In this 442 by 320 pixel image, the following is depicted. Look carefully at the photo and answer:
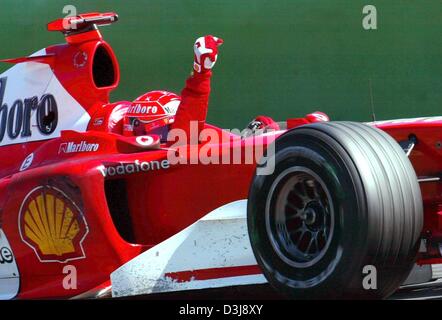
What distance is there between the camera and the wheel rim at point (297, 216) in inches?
128

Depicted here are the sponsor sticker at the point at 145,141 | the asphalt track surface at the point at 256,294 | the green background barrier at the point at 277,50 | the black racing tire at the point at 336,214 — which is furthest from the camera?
the green background barrier at the point at 277,50

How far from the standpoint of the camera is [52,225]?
14.0 feet

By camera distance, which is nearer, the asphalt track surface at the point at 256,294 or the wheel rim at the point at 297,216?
the wheel rim at the point at 297,216

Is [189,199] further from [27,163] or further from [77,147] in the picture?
[27,163]

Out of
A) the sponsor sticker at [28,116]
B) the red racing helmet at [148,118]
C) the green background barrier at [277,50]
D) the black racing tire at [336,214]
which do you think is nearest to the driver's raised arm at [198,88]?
the red racing helmet at [148,118]

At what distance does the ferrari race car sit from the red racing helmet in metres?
0.12

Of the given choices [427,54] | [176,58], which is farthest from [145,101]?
[427,54]

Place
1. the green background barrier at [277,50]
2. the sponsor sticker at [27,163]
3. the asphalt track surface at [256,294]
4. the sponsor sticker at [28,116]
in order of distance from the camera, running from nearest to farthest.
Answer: the asphalt track surface at [256,294]
the sponsor sticker at [27,163]
the sponsor sticker at [28,116]
the green background barrier at [277,50]

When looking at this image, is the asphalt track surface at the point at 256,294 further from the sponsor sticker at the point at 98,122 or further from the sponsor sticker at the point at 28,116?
the sponsor sticker at the point at 28,116

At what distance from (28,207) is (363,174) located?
2049 mm

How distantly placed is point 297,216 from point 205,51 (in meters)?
1.58

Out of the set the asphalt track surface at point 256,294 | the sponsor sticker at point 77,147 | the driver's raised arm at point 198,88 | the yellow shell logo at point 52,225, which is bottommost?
the asphalt track surface at point 256,294

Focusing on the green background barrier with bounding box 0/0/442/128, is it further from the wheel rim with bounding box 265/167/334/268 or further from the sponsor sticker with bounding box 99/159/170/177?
the wheel rim with bounding box 265/167/334/268

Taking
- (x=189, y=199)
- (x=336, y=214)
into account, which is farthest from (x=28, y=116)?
(x=336, y=214)
